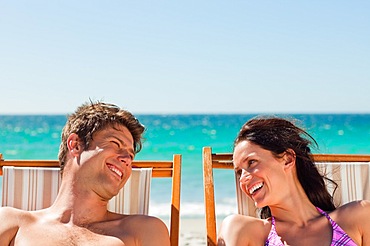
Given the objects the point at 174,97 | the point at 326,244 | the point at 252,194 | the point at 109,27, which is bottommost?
the point at 326,244

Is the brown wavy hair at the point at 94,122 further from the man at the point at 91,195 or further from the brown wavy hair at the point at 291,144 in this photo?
the brown wavy hair at the point at 291,144

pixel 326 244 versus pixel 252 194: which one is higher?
pixel 252 194

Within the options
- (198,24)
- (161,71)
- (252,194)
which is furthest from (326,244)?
(161,71)

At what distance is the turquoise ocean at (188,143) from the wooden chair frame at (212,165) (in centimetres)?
425

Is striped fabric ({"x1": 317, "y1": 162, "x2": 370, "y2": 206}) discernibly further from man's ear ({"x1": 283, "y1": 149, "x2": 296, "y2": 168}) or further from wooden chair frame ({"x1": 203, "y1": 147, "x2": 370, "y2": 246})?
man's ear ({"x1": 283, "y1": 149, "x2": 296, "y2": 168})

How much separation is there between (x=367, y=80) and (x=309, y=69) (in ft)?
9.83

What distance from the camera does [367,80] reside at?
25.3 m

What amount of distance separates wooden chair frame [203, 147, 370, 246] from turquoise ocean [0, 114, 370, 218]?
14.0 feet

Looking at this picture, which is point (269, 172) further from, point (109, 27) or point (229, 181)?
point (109, 27)

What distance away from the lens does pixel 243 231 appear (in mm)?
2549

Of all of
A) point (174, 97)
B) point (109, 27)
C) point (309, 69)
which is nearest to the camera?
point (109, 27)

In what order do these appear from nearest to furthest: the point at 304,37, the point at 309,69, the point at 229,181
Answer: the point at 229,181, the point at 304,37, the point at 309,69

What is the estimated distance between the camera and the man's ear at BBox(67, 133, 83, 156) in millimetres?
2716

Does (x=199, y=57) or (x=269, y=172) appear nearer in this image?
(x=269, y=172)
